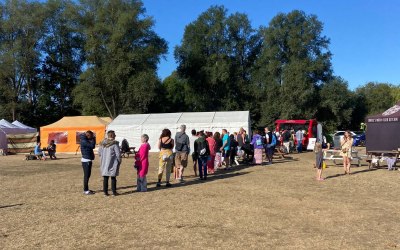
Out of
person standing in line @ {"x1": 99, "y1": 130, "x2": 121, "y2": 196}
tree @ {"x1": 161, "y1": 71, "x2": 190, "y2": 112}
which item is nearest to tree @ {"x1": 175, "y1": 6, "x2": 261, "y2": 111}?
tree @ {"x1": 161, "y1": 71, "x2": 190, "y2": 112}

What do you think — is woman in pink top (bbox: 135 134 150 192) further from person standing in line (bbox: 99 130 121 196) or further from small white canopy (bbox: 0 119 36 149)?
small white canopy (bbox: 0 119 36 149)

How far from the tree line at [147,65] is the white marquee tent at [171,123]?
1202 centimetres

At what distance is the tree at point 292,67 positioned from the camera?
41656 mm

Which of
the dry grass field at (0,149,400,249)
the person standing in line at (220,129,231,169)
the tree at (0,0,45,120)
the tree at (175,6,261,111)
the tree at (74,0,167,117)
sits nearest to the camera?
the dry grass field at (0,149,400,249)

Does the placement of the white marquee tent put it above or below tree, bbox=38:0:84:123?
below

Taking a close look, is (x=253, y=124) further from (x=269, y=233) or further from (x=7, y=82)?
(x=269, y=233)

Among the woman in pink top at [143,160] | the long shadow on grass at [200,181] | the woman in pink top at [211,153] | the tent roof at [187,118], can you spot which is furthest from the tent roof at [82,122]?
the woman in pink top at [143,160]

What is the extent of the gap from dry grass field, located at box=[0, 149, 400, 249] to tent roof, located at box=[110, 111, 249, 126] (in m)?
13.7

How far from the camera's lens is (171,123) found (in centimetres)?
2619

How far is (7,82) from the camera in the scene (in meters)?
43.3

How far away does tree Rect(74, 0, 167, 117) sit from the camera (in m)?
39.0

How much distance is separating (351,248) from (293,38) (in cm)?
4050

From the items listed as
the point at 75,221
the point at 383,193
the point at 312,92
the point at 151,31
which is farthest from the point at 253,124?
the point at 75,221

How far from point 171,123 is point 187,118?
45.7 inches
